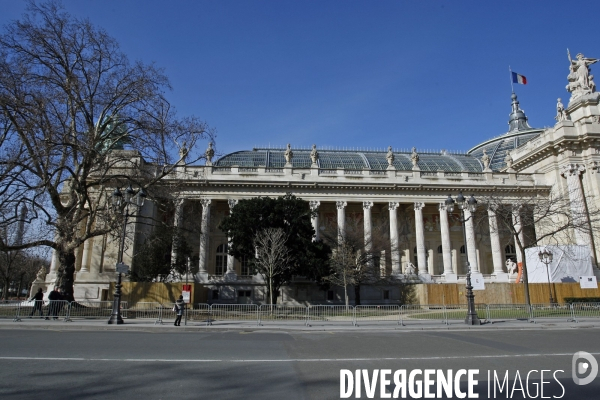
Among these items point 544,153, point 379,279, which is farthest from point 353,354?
point 544,153

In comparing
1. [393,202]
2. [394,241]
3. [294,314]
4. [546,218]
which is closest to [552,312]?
[294,314]

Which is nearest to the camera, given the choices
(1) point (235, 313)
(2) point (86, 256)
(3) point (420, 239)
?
(1) point (235, 313)

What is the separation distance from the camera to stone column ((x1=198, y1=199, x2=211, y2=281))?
42.8m

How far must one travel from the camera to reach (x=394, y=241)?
1732 inches

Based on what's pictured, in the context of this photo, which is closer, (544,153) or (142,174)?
(142,174)

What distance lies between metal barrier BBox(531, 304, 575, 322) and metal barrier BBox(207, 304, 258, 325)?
16.0 metres

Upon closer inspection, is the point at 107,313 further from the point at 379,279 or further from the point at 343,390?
the point at 379,279

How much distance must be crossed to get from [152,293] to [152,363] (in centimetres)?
2483

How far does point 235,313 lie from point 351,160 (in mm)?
37021

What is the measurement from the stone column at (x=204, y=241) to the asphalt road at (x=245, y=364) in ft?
96.4

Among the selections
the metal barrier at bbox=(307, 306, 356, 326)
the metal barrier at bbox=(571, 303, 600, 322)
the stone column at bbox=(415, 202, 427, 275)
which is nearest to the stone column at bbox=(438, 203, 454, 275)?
the stone column at bbox=(415, 202, 427, 275)

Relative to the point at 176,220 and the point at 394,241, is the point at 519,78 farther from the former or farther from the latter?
the point at 176,220

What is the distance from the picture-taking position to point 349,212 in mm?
50250

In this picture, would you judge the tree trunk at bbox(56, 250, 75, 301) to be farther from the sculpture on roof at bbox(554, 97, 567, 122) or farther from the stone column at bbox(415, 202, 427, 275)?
the sculpture on roof at bbox(554, 97, 567, 122)
